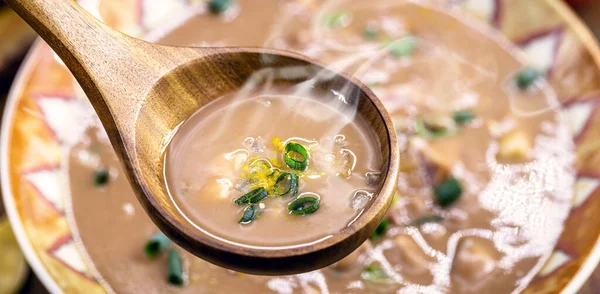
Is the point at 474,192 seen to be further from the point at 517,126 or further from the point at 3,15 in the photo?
the point at 3,15

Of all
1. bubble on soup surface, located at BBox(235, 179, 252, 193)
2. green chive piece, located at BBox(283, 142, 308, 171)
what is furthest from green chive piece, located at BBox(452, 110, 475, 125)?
bubble on soup surface, located at BBox(235, 179, 252, 193)

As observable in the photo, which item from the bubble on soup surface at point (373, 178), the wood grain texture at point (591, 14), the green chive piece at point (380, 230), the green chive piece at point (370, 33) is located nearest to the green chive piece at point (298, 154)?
the bubble on soup surface at point (373, 178)

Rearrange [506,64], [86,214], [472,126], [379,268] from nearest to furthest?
[379,268], [86,214], [472,126], [506,64]

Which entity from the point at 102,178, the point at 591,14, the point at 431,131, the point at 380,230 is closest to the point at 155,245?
the point at 102,178

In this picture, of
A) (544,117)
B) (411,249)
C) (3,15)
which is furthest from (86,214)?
(544,117)

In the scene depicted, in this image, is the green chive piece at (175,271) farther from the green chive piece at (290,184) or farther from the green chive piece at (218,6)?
the green chive piece at (218,6)

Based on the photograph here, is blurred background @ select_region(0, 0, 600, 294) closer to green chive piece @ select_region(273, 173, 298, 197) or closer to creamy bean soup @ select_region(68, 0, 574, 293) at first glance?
creamy bean soup @ select_region(68, 0, 574, 293)

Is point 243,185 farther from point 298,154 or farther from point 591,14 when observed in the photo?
point 591,14

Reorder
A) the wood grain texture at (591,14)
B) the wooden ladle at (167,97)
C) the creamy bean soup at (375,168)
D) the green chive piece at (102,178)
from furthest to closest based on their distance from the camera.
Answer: the wood grain texture at (591,14) → the green chive piece at (102,178) → the creamy bean soup at (375,168) → the wooden ladle at (167,97)

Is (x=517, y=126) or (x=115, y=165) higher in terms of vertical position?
(x=115, y=165)
